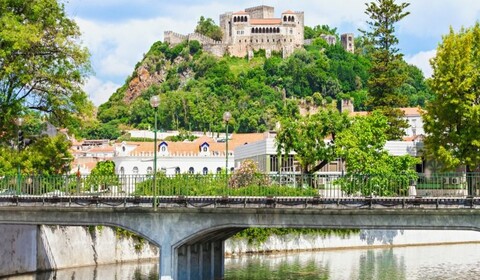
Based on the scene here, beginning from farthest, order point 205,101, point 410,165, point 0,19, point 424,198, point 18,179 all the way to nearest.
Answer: point 205,101, point 410,165, point 0,19, point 18,179, point 424,198

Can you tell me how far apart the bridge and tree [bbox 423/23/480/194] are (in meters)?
18.5

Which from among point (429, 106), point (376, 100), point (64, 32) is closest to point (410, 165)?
point (429, 106)

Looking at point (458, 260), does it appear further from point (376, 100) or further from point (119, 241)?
point (376, 100)

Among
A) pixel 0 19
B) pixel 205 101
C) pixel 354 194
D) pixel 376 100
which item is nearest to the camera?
pixel 354 194

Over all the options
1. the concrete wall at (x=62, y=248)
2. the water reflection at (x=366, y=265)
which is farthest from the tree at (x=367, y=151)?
the concrete wall at (x=62, y=248)

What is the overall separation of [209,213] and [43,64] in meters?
16.5

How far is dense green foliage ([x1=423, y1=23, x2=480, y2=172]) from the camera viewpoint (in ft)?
187

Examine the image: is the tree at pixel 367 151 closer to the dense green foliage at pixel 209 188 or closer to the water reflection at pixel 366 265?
the water reflection at pixel 366 265

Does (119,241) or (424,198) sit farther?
(119,241)

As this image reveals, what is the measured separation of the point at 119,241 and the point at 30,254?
7.86 m

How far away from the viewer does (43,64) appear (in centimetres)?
5012

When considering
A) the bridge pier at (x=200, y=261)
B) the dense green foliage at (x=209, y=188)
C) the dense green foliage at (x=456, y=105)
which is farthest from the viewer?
the dense green foliage at (x=456, y=105)

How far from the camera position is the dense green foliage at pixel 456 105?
57.1 m

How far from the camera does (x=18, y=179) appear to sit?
43.4 m
